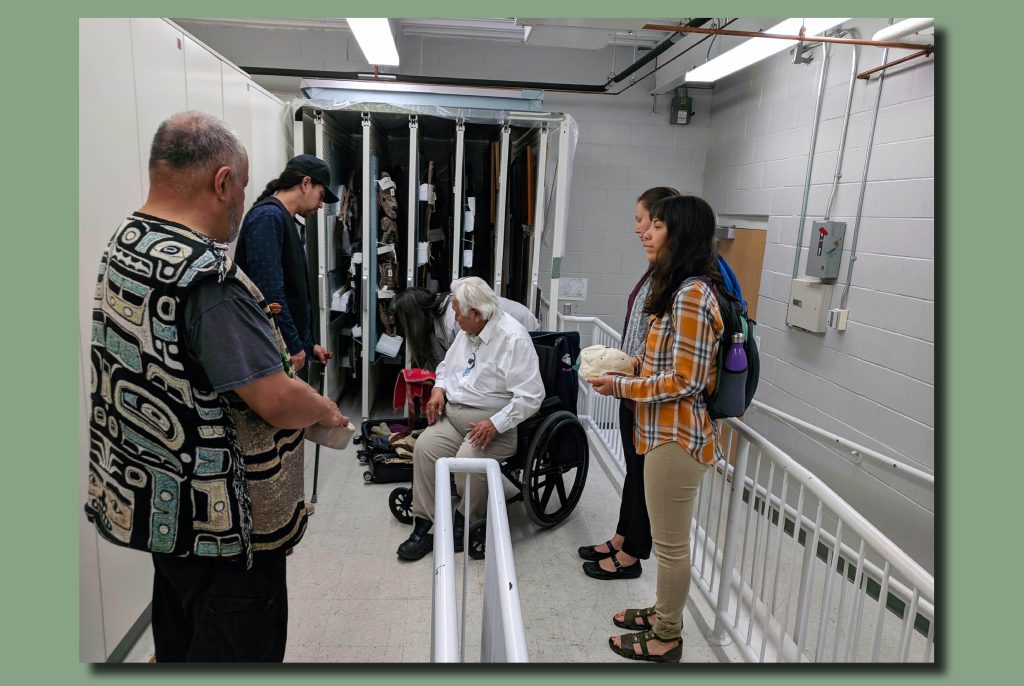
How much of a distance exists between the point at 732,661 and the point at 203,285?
5.44ft

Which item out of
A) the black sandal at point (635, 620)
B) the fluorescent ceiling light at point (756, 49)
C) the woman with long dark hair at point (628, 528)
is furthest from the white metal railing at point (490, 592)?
the fluorescent ceiling light at point (756, 49)

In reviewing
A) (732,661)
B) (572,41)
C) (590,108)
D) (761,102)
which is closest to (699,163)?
(761,102)

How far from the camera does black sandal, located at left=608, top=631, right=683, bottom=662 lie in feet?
5.30

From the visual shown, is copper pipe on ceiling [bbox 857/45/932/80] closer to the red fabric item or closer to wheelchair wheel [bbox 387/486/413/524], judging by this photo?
the red fabric item

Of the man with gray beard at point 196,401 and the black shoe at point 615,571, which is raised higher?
the man with gray beard at point 196,401

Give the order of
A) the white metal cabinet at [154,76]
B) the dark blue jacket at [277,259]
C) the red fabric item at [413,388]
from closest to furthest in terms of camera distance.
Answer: the white metal cabinet at [154,76] → the dark blue jacket at [277,259] → the red fabric item at [413,388]

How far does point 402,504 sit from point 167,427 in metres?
1.35

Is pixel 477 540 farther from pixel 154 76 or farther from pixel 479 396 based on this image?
pixel 154 76

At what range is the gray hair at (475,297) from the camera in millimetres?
2076

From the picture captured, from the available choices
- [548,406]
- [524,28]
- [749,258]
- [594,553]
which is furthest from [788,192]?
[594,553]

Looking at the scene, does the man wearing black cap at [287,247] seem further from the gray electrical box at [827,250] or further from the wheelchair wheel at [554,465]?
the gray electrical box at [827,250]

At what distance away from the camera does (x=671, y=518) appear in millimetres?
1570

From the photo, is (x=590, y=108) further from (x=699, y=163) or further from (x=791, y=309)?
(x=791, y=309)

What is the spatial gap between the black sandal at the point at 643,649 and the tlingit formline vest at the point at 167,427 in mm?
1029
